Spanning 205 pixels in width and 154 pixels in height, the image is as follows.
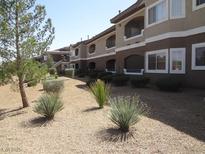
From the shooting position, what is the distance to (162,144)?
768cm

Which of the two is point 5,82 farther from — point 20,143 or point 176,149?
point 176,149

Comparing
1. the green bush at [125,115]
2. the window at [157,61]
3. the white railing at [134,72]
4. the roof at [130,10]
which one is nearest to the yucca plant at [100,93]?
the green bush at [125,115]

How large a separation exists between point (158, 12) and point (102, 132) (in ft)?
45.2

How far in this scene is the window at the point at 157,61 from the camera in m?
19.8

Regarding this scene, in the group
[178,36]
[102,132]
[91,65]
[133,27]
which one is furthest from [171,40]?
[91,65]

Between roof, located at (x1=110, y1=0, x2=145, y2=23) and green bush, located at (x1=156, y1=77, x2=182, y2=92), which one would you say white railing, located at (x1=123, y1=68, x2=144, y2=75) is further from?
green bush, located at (x1=156, y1=77, x2=182, y2=92)

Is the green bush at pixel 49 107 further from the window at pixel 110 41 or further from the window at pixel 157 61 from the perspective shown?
the window at pixel 110 41

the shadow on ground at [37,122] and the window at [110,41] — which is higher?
the window at [110,41]

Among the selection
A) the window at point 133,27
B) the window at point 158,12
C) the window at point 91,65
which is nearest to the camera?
the window at point 158,12

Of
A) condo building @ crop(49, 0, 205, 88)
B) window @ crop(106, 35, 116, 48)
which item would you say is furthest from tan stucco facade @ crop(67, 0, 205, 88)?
window @ crop(106, 35, 116, 48)

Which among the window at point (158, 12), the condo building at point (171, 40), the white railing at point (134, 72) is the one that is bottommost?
the white railing at point (134, 72)

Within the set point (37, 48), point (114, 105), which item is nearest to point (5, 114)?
point (37, 48)

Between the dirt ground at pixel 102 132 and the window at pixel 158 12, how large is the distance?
860 cm

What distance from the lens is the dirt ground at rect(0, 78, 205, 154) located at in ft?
25.2
